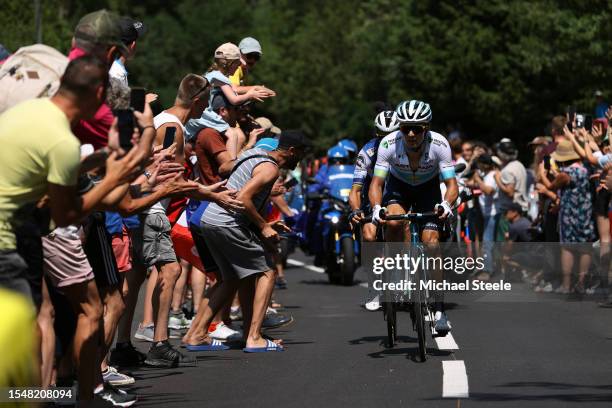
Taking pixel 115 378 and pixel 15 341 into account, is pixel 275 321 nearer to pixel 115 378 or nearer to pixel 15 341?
pixel 115 378

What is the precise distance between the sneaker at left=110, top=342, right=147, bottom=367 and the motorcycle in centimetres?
942

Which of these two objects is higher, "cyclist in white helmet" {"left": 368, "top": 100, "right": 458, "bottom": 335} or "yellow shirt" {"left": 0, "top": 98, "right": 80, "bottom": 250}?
"cyclist in white helmet" {"left": 368, "top": 100, "right": 458, "bottom": 335}

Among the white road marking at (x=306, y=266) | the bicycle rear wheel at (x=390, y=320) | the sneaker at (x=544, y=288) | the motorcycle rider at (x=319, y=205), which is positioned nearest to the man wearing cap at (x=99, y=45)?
the bicycle rear wheel at (x=390, y=320)

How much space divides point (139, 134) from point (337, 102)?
251ft

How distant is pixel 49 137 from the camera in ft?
22.1

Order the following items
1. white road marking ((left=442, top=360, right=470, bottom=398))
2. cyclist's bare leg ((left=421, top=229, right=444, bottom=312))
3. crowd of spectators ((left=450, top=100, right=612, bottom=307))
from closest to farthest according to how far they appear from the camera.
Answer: white road marking ((left=442, top=360, right=470, bottom=398)) → cyclist's bare leg ((left=421, top=229, right=444, bottom=312)) → crowd of spectators ((left=450, top=100, right=612, bottom=307))

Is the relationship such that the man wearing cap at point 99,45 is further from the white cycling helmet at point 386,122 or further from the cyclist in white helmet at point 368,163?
the white cycling helmet at point 386,122

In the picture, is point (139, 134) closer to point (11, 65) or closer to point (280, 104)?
point (11, 65)

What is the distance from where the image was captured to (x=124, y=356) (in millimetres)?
11375

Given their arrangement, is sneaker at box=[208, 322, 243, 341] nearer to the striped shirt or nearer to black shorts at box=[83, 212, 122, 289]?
the striped shirt

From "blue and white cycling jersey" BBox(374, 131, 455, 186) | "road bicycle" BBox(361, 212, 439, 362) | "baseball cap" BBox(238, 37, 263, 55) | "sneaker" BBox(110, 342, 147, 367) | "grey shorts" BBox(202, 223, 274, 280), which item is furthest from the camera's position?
"baseball cap" BBox(238, 37, 263, 55)

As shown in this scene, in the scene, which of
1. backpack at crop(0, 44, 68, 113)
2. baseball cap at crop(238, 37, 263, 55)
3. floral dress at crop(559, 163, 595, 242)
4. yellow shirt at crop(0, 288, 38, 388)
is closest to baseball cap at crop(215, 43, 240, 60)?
baseball cap at crop(238, 37, 263, 55)

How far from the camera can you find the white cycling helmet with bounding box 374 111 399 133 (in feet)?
49.7

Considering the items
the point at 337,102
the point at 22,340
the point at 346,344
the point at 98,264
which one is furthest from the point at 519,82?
the point at 22,340
